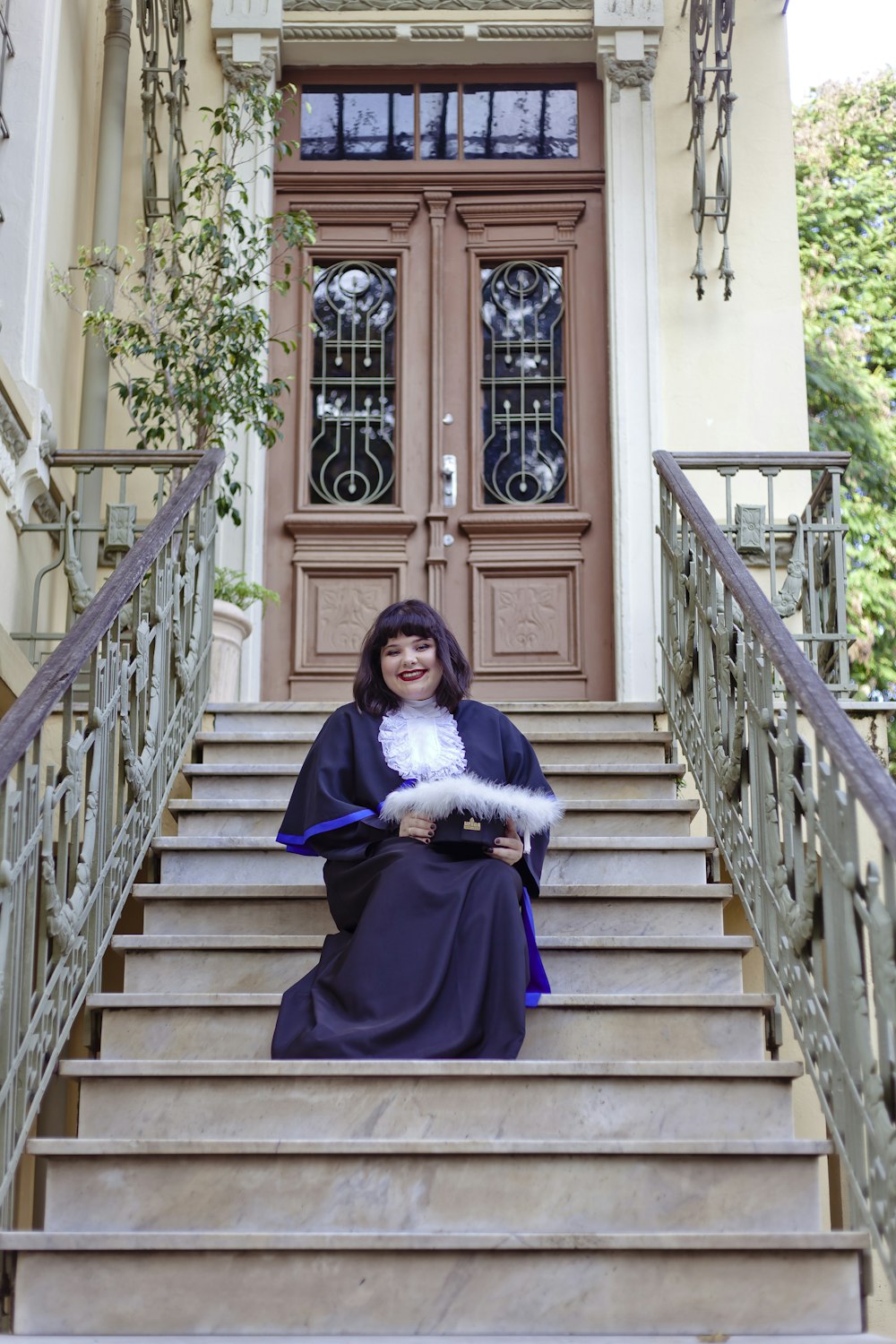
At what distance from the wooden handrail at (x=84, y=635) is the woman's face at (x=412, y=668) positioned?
0.74 metres

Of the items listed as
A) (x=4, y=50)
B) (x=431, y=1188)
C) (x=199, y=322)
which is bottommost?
(x=431, y=1188)

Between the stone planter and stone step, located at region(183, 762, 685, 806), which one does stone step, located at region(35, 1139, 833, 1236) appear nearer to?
stone step, located at region(183, 762, 685, 806)

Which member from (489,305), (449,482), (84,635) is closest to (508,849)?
(84,635)

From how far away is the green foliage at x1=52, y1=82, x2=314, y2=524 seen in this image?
6379 mm

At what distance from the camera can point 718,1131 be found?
137 inches

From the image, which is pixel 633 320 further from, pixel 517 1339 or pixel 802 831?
pixel 517 1339

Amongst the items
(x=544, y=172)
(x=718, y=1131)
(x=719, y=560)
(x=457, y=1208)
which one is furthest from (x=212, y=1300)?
(x=544, y=172)

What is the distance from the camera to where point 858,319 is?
13.8 meters

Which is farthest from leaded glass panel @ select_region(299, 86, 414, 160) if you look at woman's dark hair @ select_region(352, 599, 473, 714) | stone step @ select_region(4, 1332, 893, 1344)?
stone step @ select_region(4, 1332, 893, 1344)

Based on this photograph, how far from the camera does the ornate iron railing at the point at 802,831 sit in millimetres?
2939

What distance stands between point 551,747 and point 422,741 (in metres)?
1.14

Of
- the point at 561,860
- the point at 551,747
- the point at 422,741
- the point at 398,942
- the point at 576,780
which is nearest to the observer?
the point at 398,942

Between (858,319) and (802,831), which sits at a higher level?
(858,319)

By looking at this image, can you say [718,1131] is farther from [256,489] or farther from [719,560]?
[256,489]
